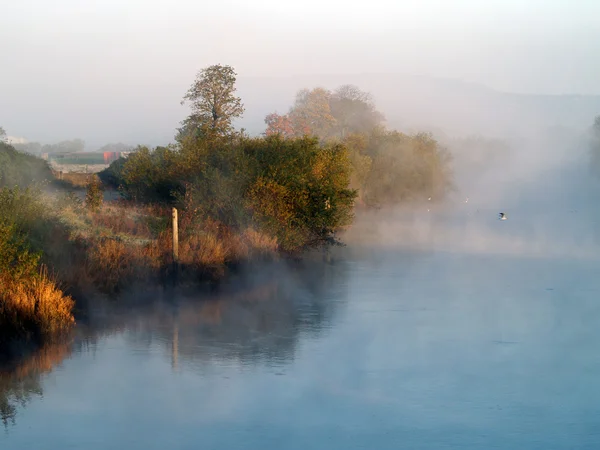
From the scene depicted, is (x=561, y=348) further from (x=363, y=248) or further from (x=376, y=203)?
(x=376, y=203)

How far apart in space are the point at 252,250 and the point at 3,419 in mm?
17522

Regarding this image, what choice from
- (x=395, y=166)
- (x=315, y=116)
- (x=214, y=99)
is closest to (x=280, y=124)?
(x=315, y=116)

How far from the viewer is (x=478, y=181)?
400 feet

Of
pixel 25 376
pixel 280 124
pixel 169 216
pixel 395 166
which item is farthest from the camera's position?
pixel 280 124

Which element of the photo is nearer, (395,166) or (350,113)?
(395,166)

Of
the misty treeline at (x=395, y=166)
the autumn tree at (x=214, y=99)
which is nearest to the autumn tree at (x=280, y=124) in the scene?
the misty treeline at (x=395, y=166)

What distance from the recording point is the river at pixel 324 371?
12242mm

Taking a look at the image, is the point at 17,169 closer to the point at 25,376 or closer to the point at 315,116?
the point at 25,376

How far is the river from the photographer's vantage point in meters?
12.2

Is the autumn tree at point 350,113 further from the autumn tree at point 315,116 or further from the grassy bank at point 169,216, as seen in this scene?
the grassy bank at point 169,216

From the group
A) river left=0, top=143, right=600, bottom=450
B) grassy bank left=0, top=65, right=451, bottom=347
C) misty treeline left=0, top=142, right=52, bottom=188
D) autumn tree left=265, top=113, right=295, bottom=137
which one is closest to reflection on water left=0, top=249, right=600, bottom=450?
river left=0, top=143, right=600, bottom=450

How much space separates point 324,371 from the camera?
15914mm

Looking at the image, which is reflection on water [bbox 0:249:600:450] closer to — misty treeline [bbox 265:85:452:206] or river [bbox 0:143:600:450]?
river [bbox 0:143:600:450]

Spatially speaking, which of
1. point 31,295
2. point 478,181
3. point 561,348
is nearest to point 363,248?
point 561,348
